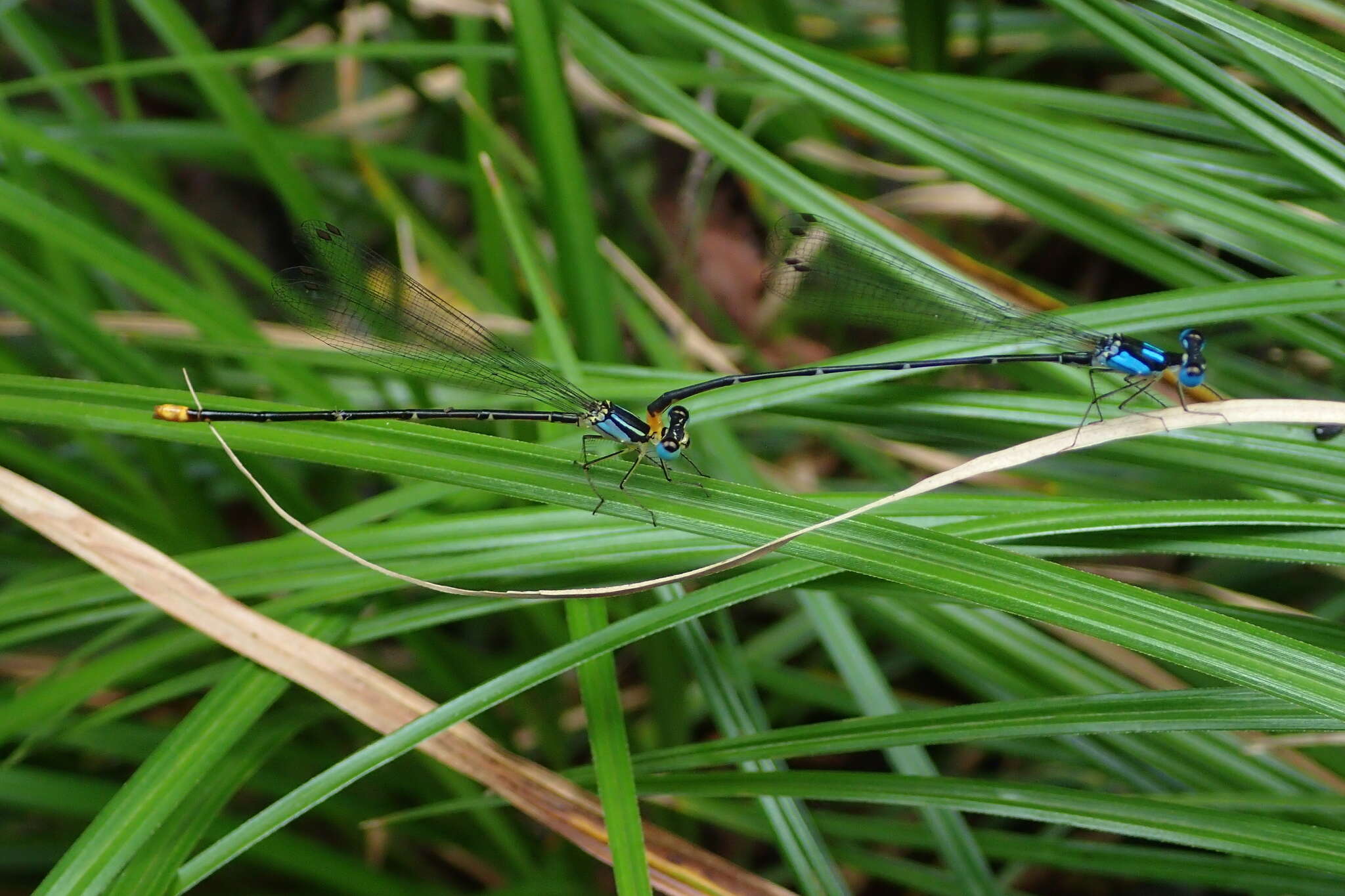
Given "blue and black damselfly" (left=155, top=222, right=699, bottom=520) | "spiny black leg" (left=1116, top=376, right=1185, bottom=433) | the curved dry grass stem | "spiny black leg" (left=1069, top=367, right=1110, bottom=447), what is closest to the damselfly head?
"blue and black damselfly" (left=155, top=222, right=699, bottom=520)

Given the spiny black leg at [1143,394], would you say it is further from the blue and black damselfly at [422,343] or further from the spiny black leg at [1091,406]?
the blue and black damselfly at [422,343]

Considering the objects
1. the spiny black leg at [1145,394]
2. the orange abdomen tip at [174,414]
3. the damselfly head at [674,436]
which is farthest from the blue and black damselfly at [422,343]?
the spiny black leg at [1145,394]

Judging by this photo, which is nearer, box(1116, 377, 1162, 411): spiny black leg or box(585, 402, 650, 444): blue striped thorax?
box(1116, 377, 1162, 411): spiny black leg

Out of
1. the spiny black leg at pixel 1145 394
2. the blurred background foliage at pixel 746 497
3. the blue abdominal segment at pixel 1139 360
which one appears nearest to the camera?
the blurred background foliage at pixel 746 497

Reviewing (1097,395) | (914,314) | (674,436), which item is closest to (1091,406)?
(1097,395)

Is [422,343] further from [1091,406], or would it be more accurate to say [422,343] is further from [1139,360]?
[1139,360]

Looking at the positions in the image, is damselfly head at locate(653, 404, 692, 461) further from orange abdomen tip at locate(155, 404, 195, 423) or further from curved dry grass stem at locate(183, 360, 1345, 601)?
orange abdomen tip at locate(155, 404, 195, 423)
